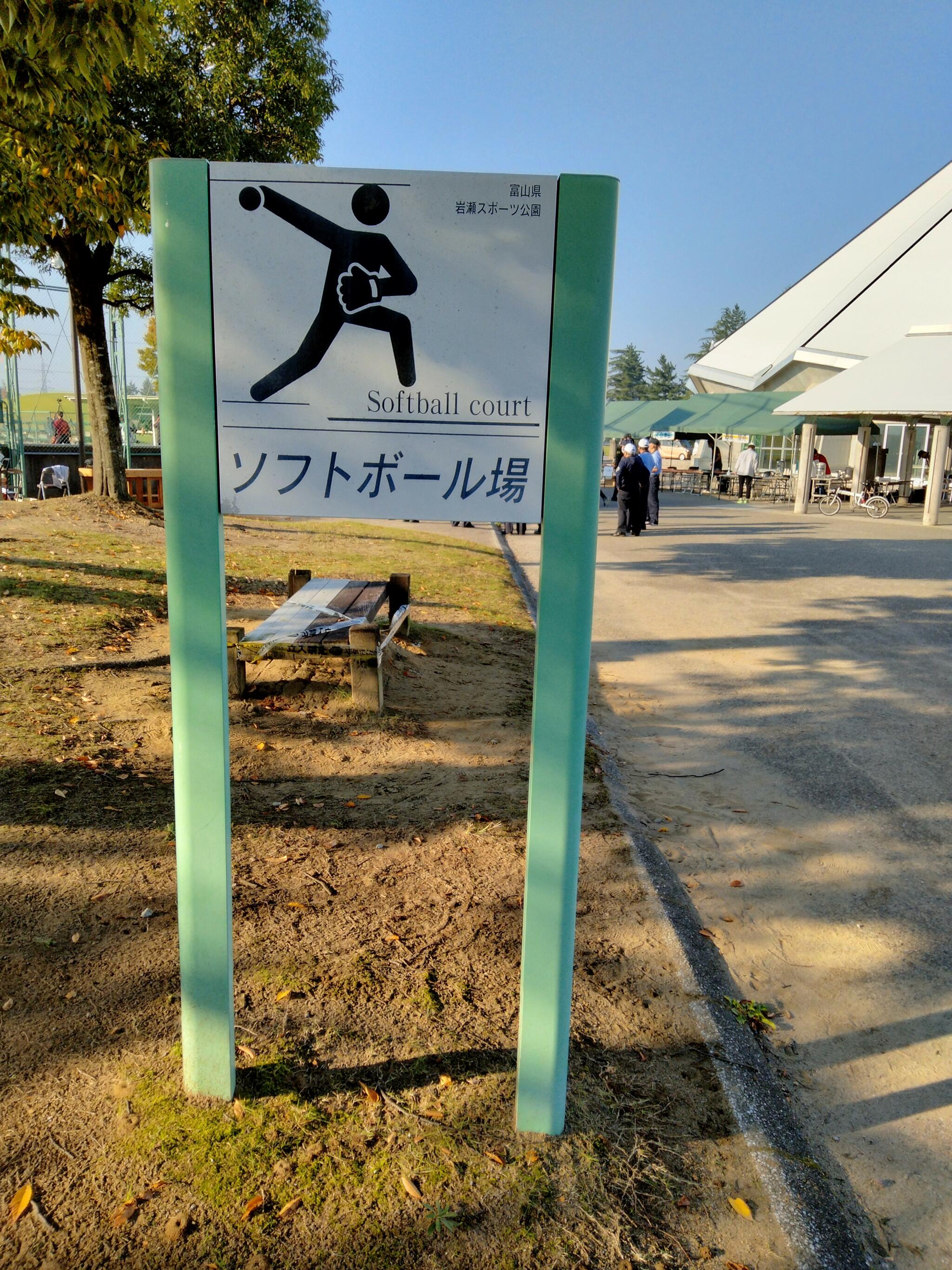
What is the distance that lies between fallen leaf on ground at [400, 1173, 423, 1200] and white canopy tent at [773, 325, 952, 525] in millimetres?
22960

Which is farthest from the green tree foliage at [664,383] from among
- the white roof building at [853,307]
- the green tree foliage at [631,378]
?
the white roof building at [853,307]

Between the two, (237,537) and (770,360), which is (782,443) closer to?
(770,360)

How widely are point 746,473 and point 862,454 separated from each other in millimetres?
3607

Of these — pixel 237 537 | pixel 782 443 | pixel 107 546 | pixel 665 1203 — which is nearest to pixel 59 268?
pixel 237 537

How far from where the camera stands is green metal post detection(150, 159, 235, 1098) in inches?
82.2

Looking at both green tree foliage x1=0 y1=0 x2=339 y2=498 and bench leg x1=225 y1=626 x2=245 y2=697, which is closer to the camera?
bench leg x1=225 y1=626 x2=245 y2=697

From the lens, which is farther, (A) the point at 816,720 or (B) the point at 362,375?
(A) the point at 816,720

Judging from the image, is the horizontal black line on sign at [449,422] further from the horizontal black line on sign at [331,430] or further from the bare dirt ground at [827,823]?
the bare dirt ground at [827,823]

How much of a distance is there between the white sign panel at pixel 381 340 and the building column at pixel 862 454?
30072 mm

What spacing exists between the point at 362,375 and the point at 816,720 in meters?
5.20

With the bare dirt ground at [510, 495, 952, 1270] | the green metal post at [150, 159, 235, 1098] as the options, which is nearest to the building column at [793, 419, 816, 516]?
the bare dirt ground at [510, 495, 952, 1270]

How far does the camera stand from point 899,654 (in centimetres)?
855

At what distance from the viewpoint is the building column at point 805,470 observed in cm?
2612

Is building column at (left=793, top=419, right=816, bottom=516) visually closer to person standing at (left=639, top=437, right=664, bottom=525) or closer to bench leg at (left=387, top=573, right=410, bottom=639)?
person standing at (left=639, top=437, right=664, bottom=525)
